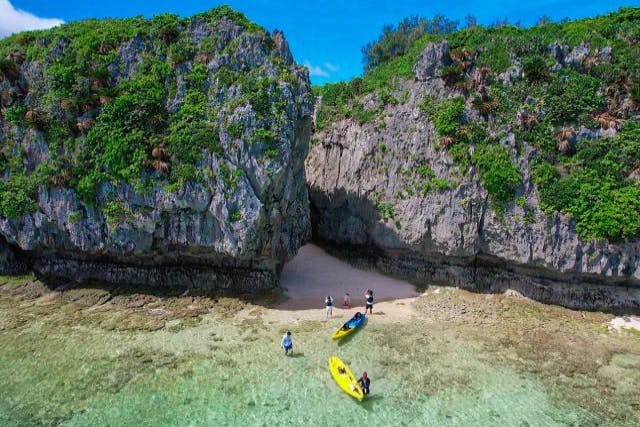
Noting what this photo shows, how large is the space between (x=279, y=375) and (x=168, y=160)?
14.8 meters

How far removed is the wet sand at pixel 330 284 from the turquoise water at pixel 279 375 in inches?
109

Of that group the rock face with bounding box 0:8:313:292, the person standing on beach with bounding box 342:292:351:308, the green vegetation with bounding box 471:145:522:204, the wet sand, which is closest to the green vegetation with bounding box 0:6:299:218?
the rock face with bounding box 0:8:313:292

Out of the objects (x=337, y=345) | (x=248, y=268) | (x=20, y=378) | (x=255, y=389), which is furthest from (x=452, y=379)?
(x=20, y=378)

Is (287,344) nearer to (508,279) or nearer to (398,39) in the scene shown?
(508,279)

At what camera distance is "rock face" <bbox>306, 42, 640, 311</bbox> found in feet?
81.2

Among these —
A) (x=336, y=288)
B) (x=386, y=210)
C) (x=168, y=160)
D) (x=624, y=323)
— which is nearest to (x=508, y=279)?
(x=624, y=323)

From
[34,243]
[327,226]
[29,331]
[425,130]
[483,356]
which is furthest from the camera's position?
[327,226]

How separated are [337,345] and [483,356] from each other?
7.42 meters

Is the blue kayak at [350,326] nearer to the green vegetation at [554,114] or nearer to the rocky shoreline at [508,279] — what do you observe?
the rocky shoreline at [508,279]

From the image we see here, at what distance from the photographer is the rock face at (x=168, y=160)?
24.7 metres

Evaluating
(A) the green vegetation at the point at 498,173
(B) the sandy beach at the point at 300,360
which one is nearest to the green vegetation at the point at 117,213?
(B) the sandy beach at the point at 300,360

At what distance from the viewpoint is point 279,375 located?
18656 millimetres

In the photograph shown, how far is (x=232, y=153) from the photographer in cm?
2459

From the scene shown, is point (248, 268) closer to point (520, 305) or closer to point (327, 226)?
point (327, 226)
